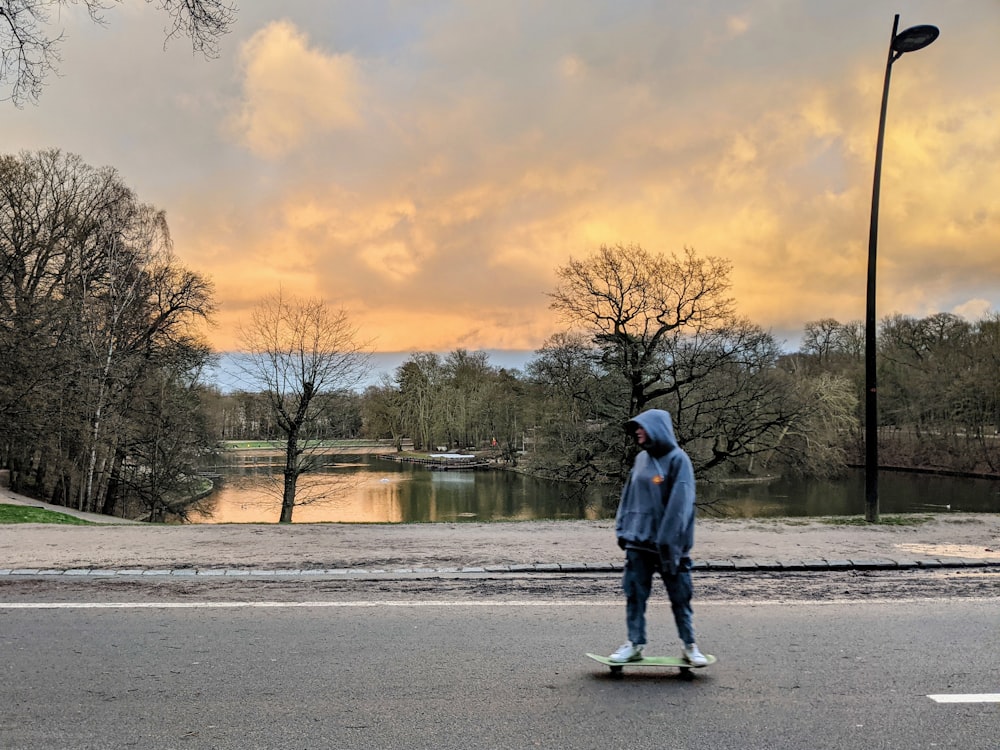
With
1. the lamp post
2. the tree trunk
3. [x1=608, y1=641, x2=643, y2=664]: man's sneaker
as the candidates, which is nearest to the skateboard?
[x1=608, y1=641, x2=643, y2=664]: man's sneaker

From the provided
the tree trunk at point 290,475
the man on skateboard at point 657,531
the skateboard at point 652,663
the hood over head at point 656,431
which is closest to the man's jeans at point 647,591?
the man on skateboard at point 657,531

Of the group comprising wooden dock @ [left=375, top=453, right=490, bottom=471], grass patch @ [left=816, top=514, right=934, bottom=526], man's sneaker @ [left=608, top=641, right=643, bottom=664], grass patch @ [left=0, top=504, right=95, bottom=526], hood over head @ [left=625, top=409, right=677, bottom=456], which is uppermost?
hood over head @ [left=625, top=409, right=677, bottom=456]

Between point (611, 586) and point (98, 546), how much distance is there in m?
6.68

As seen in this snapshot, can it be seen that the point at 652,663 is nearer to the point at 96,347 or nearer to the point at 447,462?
the point at 96,347

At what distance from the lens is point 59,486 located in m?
26.2

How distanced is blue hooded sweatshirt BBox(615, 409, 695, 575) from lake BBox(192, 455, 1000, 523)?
2209 centimetres

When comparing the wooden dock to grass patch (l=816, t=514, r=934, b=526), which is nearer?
grass patch (l=816, t=514, r=934, b=526)

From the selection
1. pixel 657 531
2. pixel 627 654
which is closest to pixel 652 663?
pixel 627 654

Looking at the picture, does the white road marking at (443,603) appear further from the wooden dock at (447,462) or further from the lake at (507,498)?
the wooden dock at (447,462)

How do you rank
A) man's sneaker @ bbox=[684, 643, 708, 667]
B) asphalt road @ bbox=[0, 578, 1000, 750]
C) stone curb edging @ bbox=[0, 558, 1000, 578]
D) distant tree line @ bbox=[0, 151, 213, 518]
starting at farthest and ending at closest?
distant tree line @ bbox=[0, 151, 213, 518]
stone curb edging @ bbox=[0, 558, 1000, 578]
man's sneaker @ bbox=[684, 643, 708, 667]
asphalt road @ bbox=[0, 578, 1000, 750]

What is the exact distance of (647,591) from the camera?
4.52 m

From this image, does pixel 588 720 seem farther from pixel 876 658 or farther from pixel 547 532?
pixel 547 532

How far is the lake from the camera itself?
32188 mm

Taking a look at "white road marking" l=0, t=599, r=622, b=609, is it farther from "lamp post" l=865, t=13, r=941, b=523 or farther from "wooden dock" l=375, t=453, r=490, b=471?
"wooden dock" l=375, t=453, r=490, b=471
